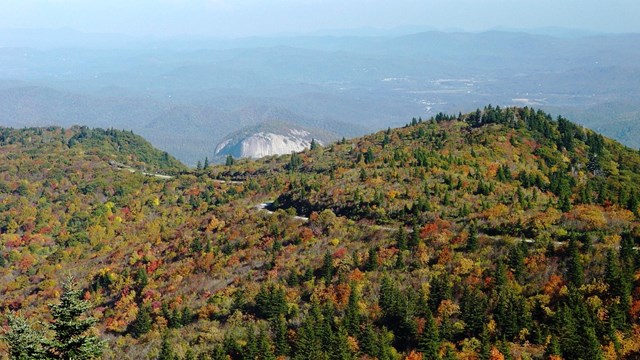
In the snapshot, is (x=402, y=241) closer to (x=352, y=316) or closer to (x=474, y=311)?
(x=352, y=316)

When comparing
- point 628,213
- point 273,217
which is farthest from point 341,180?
point 628,213

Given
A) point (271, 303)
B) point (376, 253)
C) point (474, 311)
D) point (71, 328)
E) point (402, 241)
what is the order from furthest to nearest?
point (402, 241)
point (376, 253)
point (271, 303)
point (474, 311)
point (71, 328)

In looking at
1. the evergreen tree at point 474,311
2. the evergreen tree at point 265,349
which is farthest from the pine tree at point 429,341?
the evergreen tree at point 265,349

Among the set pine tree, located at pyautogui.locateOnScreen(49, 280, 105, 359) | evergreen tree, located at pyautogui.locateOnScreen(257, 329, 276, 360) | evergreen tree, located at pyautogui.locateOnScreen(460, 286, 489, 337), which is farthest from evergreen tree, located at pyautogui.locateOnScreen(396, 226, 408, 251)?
pine tree, located at pyautogui.locateOnScreen(49, 280, 105, 359)

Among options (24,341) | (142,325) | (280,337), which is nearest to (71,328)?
(24,341)

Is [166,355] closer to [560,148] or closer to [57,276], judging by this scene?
[57,276]

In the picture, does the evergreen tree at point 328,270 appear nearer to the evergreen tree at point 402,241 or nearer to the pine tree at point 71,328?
the evergreen tree at point 402,241
